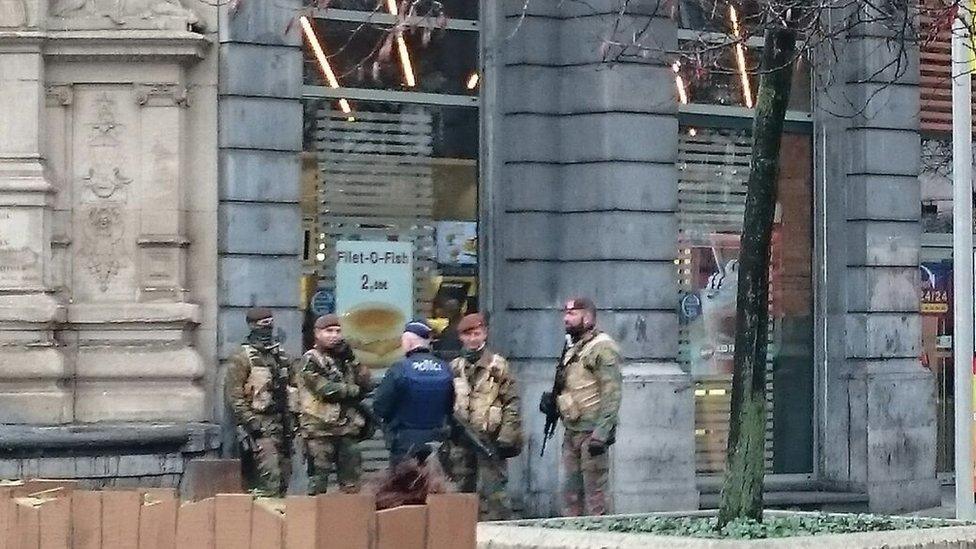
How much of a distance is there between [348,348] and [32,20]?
3483 mm

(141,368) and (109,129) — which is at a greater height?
(109,129)

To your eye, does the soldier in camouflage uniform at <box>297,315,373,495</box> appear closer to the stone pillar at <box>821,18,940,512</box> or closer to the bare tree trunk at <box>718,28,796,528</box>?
the bare tree trunk at <box>718,28,796,528</box>

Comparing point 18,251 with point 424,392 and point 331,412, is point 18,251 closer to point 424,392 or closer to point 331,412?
→ point 331,412

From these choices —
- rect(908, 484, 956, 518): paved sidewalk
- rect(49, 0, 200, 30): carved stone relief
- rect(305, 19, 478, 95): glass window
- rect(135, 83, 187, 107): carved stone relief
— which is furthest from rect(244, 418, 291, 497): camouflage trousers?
rect(908, 484, 956, 518): paved sidewalk

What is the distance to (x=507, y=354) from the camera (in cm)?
1725

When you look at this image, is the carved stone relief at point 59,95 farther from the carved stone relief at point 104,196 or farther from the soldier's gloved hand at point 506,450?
the soldier's gloved hand at point 506,450

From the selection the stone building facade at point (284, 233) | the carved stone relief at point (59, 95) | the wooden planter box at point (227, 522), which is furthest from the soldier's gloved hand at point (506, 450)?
the wooden planter box at point (227, 522)

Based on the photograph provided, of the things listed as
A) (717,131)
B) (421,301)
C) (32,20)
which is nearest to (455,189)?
(421,301)

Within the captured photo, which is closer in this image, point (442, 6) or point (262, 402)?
point (262, 402)

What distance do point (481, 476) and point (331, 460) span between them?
3.78 feet

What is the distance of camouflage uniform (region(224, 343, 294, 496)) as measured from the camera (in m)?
14.2

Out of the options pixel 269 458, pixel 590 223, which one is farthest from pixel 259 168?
pixel 590 223

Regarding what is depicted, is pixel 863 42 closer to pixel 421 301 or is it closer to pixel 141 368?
pixel 421 301

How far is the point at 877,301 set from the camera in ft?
60.2
